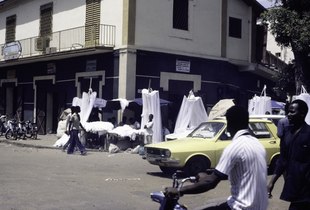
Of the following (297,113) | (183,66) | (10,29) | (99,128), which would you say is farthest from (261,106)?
(10,29)

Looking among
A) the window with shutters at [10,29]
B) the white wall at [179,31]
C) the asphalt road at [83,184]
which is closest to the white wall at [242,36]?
the white wall at [179,31]

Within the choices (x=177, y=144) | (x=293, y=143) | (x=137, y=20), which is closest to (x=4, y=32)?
(x=137, y=20)

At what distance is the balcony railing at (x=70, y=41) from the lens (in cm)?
2172

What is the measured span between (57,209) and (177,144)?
480 centimetres

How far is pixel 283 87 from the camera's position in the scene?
2227 cm

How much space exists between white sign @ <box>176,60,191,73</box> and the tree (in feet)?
16.4

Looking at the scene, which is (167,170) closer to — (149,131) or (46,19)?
(149,131)

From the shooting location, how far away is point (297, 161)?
4.62 metres

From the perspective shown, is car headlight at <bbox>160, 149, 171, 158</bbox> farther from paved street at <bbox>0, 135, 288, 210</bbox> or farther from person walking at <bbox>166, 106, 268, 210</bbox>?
person walking at <bbox>166, 106, 268, 210</bbox>

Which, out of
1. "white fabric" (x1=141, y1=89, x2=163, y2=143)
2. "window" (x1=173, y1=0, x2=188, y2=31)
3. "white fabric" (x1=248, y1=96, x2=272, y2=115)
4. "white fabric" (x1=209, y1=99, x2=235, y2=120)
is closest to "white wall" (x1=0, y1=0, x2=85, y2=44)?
"window" (x1=173, y1=0, x2=188, y2=31)

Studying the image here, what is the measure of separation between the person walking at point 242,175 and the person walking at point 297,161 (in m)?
0.96

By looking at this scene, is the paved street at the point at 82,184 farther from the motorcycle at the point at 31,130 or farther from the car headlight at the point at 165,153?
the motorcycle at the point at 31,130

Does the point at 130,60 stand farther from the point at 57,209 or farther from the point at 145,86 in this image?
the point at 57,209

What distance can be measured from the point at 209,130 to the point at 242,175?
9.02 meters
